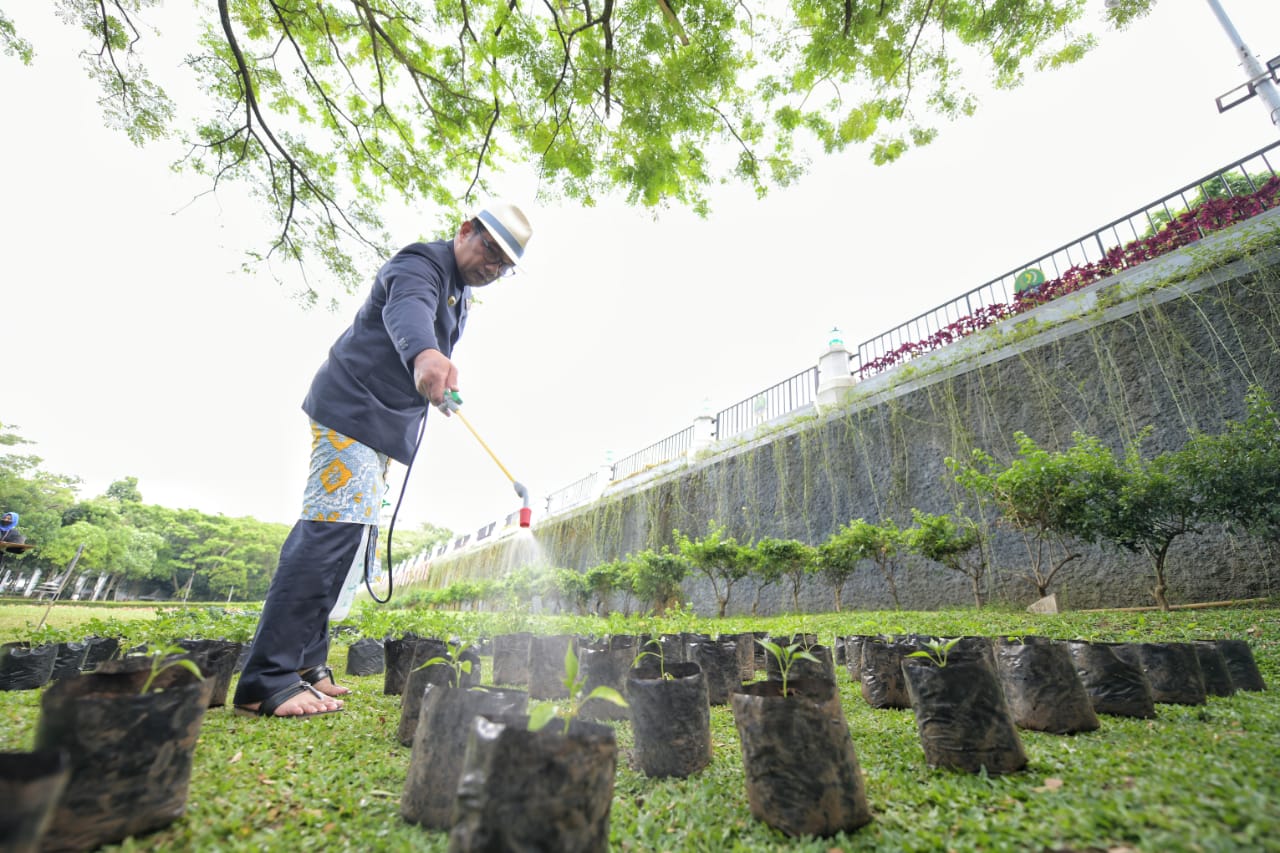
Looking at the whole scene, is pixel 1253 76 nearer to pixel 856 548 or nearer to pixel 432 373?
pixel 856 548

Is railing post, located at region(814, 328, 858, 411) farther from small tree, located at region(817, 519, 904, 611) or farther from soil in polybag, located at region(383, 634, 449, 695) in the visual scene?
soil in polybag, located at region(383, 634, 449, 695)

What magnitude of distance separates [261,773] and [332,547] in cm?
85

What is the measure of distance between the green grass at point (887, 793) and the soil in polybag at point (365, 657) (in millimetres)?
1798

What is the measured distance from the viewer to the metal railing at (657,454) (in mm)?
13047

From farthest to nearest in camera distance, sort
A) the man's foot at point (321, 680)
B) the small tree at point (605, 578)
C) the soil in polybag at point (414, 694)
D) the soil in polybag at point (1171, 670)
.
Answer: the small tree at point (605, 578)
the man's foot at point (321, 680)
the soil in polybag at point (1171, 670)
the soil in polybag at point (414, 694)

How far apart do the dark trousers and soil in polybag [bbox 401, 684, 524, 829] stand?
40.4 inches

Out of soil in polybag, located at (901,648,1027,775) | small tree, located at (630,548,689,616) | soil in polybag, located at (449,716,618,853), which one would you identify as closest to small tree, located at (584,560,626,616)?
small tree, located at (630,548,689,616)

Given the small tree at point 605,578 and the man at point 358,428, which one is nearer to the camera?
the man at point 358,428

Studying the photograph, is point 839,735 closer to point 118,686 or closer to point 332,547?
point 118,686

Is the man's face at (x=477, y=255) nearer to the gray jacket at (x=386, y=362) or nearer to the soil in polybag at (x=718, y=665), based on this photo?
the gray jacket at (x=386, y=362)

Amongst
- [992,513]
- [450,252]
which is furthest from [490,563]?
[450,252]

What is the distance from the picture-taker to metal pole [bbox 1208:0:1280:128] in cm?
717

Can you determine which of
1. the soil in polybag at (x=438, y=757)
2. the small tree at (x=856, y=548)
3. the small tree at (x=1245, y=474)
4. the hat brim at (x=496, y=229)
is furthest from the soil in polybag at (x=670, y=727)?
the small tree at (x=856, y=548)

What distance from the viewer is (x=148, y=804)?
36.3 inches
